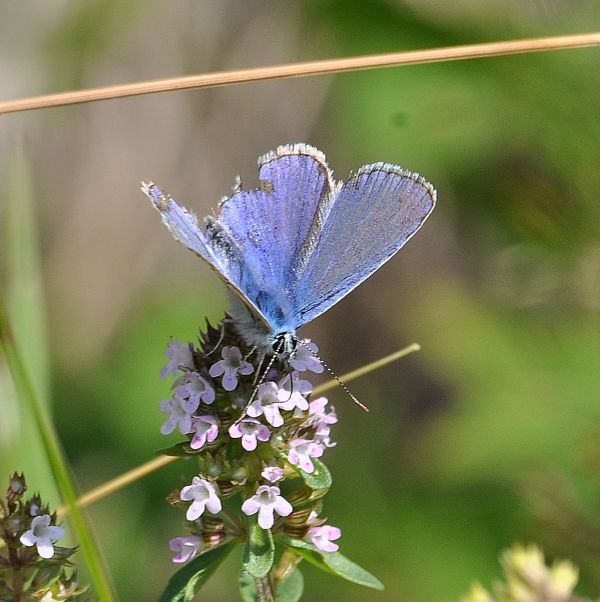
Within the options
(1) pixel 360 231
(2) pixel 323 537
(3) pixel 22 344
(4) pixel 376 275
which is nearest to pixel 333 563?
(2) pixel 323 537

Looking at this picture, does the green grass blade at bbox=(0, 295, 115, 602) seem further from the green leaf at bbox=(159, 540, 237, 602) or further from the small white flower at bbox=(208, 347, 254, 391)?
the small white flower at bbox=(208, 347, 254, 391)

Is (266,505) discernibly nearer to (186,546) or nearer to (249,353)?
(186,546)

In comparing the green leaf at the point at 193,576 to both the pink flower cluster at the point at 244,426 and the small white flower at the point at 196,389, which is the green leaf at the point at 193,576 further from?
the small white flower at the point at 196,389

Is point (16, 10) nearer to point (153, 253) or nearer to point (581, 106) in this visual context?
point (153, 253)


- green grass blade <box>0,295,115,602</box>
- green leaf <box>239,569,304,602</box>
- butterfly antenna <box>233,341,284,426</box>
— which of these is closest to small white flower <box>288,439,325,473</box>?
butterfly antenna <box>233,341,284,426</box>

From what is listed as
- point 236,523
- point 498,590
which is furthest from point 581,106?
point 236,523
